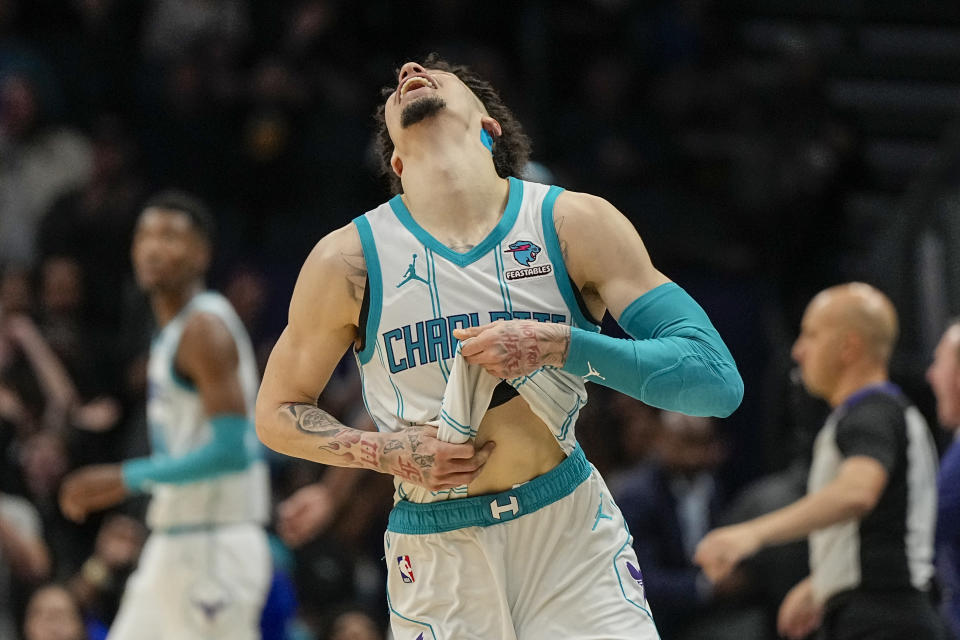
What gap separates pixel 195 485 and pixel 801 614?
8.65 ft

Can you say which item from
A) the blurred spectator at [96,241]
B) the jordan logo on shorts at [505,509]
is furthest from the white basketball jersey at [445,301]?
the blurred spectator at [96,241]

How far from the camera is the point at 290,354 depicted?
374 centimetres

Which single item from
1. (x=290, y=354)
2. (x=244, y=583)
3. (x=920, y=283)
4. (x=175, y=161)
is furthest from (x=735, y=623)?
(x=175, y=161)

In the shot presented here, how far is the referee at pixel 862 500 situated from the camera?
5336mm

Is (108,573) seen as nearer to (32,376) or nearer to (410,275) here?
(32,376)

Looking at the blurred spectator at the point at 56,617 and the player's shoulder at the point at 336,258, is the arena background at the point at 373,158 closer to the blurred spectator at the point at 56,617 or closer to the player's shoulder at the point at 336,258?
the blurred spectator at the point at 56,617

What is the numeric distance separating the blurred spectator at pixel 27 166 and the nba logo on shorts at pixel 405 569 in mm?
7914

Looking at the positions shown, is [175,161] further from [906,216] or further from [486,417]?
[486,417]

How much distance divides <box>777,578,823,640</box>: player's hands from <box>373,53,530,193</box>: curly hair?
8.31 feet

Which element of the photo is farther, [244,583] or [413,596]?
[244,583]

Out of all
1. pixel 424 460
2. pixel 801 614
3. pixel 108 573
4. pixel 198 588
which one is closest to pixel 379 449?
pixel 424 460

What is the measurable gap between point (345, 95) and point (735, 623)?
5.57m

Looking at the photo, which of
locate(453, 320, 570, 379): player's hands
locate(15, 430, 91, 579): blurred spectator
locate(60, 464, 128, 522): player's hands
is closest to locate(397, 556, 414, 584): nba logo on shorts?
locate(453, 320, 570, 379): player's hands

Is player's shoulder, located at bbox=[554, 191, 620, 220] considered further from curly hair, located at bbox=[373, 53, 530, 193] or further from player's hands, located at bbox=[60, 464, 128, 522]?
player's hands, located at bbox=[60, 464, 128, 522]
